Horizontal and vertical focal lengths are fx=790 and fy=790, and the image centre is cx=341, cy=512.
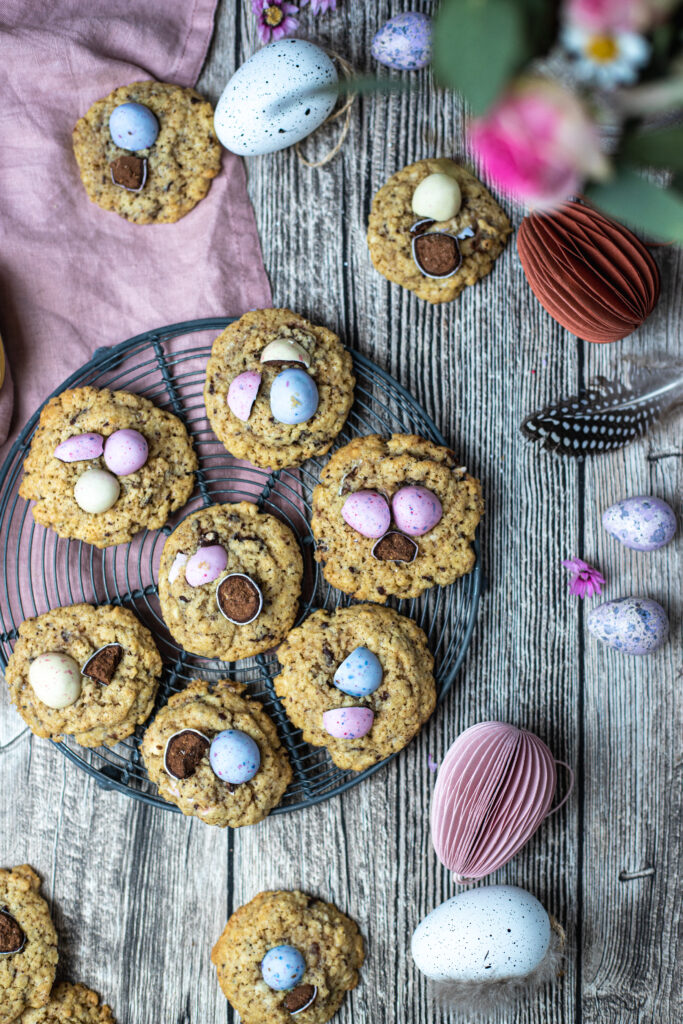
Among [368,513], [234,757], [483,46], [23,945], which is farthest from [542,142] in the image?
[23,945]

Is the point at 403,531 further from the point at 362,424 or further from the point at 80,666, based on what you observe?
the point at 80,666

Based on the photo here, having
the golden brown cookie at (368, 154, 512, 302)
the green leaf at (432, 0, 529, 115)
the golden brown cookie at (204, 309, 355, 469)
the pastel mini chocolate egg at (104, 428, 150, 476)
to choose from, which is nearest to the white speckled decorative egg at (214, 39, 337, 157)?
the golden brown cookie at (368, 154, 512, 302)

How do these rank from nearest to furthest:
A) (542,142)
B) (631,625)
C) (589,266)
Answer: (542,142)
(589,266)
(631,625)

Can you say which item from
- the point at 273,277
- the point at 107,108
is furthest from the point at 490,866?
the point at 107,108

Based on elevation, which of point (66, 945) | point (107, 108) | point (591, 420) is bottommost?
point (66, 945)

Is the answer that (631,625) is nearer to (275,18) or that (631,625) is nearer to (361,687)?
(361,687)

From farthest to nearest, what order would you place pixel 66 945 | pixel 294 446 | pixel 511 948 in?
pixel 66 945 < pixel 294 446 < pixel 511 948

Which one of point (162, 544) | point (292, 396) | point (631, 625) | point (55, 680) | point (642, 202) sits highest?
point (292, 396)
